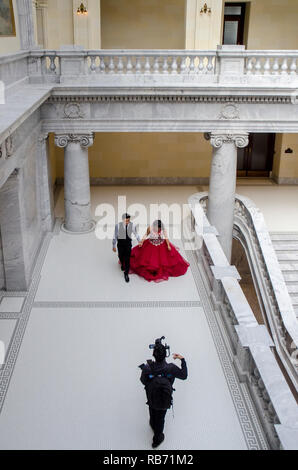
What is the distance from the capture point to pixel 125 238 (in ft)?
30.8

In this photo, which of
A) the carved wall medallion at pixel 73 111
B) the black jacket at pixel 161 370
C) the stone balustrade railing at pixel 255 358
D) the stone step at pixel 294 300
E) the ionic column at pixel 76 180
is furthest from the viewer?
the ionic column at pixel 76 180

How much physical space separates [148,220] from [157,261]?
11.8 feet

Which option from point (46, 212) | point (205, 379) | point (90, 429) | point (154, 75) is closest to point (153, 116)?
point (154, 75)

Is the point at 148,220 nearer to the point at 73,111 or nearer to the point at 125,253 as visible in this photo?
→ the point at 73,111

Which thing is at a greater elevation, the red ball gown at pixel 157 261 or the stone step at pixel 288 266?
the red ball gown at pixel 157 261

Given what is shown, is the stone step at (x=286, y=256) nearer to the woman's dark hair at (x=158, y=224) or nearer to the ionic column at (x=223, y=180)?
the ionic column at (x=223, y=180)

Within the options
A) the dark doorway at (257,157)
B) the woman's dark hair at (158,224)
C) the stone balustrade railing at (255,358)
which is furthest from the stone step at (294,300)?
the dark doorway at (257,157)

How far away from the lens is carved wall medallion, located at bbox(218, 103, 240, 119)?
11.6 metres

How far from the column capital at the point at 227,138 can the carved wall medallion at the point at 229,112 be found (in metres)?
0.38

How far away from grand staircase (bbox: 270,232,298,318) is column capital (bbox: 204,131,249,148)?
2755 millimetres

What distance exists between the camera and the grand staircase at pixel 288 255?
40.0 ft

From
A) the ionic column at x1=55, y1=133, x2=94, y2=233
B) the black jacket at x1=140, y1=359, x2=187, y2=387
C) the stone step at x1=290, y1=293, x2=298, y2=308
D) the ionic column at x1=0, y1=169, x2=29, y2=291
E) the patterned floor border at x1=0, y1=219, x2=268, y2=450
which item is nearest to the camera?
the black jacket at x1=140, y1=359, x2=187, y2=387

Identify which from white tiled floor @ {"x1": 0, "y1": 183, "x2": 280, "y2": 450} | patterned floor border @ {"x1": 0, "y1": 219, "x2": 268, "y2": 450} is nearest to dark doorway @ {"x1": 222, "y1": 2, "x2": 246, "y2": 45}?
patterned floor border @ {"x1": 0, "y1": 219, "x2": 268, "y2": 450}

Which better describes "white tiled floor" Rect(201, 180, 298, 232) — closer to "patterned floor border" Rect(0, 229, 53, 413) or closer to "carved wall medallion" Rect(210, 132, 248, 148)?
"carved wall medallion" Rect(210, 132, 248, 148)
